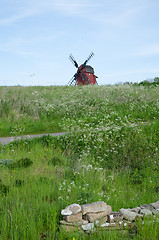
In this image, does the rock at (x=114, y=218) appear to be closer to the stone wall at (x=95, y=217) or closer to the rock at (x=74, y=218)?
the stone wall at (x=95, y=217)

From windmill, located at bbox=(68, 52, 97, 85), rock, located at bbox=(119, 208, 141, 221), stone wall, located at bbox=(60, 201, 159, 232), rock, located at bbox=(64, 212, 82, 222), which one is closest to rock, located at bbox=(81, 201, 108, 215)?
stone wall, located at bbox=(60, 201, 159, 232)

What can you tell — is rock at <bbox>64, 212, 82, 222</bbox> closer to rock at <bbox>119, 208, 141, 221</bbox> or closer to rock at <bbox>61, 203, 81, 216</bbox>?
rock at <bbox>61, 203, 81, 216</bbox>

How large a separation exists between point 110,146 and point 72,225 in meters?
5.76

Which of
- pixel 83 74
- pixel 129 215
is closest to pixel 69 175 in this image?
pixel 129 215

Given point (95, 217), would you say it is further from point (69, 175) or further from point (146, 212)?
point (69, 175)

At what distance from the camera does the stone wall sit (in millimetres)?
4438

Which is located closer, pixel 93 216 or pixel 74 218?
pixel 74 218

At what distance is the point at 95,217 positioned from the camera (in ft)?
15.2

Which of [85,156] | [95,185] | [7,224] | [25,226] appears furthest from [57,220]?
[85,156]

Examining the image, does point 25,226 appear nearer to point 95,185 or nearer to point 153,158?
point 95,185

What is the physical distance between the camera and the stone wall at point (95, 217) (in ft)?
14.6

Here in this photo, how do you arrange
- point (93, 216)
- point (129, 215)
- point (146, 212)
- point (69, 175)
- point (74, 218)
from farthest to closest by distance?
1. point (69, 175)
2. point (146, 212)
3. point (129, 215)
4. point (93, 216)
5. point (74, 218)

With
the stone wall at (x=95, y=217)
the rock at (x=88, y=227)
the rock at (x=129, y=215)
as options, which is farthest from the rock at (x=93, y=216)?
the rock at (x=129, y=215)

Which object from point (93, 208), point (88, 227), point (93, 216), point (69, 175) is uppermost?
point (69, 175)
